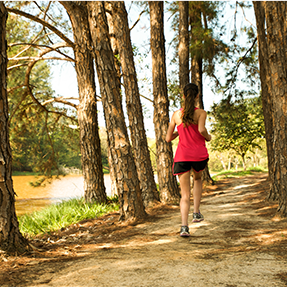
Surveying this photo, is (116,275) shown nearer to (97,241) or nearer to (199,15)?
(97,241)

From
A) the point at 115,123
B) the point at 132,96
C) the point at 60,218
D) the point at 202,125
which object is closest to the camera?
the point at 202,125

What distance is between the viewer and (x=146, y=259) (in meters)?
2.81

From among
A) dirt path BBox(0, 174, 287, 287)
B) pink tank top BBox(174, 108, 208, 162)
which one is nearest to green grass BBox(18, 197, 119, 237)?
dirt path BBox(0, 174, 287, 287)

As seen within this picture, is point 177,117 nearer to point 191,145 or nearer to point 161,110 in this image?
point 191,145

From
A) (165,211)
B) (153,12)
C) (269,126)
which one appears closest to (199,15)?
(153,12)

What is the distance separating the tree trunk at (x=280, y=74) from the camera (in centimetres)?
432

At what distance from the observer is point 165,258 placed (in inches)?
109

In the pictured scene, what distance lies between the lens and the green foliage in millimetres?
13906

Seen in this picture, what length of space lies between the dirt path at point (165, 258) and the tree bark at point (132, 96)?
1.97 meters

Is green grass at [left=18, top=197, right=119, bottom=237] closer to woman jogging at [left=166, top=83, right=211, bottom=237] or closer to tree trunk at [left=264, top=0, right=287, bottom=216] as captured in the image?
woman jogging at [left=166, top=83, right=211, bottom=237]

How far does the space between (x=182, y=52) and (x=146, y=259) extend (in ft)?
28.8

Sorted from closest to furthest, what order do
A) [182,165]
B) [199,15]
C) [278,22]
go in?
[182,165], [278,22], [199,15]

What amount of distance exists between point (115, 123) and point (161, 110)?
251cm

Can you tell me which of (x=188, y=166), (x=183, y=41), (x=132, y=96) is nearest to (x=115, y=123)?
(x=132, y=96)
